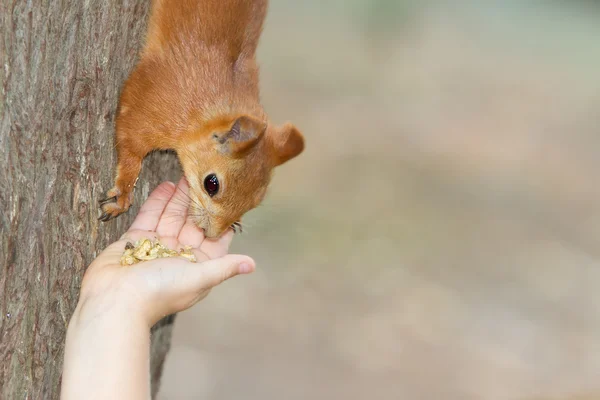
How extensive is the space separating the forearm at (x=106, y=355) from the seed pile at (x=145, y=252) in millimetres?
136

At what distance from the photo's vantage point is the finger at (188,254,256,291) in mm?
1475

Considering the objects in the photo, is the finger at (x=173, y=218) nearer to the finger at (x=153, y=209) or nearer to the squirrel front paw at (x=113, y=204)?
the finger at (x=153, y=209)

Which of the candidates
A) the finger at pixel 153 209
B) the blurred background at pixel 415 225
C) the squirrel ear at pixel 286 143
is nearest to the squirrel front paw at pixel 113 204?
the finger at pixel 153 209

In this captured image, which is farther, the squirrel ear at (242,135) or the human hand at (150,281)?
the squirrel ear at (242,135)

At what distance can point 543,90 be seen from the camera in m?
5.51

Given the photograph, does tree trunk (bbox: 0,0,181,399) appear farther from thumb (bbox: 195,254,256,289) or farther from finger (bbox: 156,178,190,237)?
thumb (bbox: 195,254,256,289)

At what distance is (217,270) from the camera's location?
58.8 inches

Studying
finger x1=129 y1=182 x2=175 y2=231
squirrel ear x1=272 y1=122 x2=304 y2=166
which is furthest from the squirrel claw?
squirrel ear x1=272 y1=122 x2=304 y2=166

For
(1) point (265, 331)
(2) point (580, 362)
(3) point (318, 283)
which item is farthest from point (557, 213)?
(1) point (265, 331)

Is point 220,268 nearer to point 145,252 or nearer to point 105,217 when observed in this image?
point 145,252

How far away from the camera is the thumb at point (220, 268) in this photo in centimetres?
148

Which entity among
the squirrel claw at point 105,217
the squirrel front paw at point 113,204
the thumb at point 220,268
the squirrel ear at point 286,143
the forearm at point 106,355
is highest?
the squirrel ear at point 286,143

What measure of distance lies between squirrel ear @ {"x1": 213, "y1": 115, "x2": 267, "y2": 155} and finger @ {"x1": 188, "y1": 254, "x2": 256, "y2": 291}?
301mm

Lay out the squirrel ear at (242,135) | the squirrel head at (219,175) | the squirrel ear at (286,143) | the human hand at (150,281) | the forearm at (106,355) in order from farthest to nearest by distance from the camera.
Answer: the squirrel ear at (286,143)
the squirrel head at (219,175)
the squirrel ear at (242,135)
the human hand at (150,281)
the forearm at (106,355)
